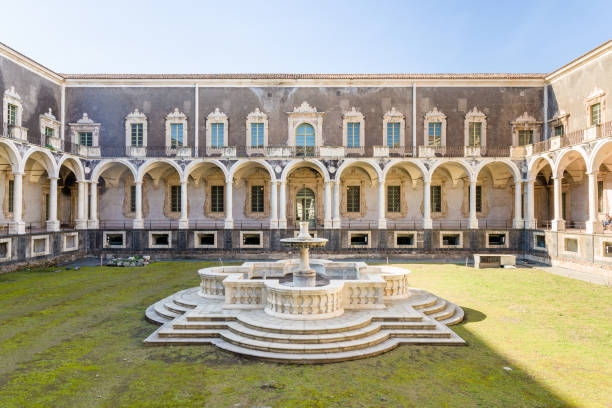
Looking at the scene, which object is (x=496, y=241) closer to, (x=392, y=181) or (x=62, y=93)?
(x=392, y=181)

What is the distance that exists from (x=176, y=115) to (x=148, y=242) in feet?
30.4

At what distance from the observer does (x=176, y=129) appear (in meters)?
25.8

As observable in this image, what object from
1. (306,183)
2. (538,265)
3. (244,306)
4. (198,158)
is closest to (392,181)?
(306,183)

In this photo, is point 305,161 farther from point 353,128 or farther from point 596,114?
point 596,114

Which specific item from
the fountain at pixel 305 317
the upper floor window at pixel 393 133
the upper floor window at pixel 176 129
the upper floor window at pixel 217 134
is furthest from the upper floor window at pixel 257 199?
the fountain at pixel 305 317

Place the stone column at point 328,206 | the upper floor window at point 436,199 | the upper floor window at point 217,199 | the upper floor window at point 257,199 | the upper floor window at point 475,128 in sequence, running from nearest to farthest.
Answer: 1. the stone column at point 328,206
2. the upper floor window at point 475,128
3. the upper floor window at point 436,199
4. the upper floor window at point 217,199
5. the upper floor window at point 257,199

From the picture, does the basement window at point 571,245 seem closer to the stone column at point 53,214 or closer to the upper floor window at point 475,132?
the upper floor window at point 475,132

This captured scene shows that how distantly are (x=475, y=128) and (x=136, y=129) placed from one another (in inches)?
962

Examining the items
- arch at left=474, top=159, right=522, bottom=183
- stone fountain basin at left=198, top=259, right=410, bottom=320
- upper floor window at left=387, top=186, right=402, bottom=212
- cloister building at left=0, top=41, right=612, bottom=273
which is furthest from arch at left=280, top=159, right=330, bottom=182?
stone fountain basin at left=198, top=259, right=410, bottom=320

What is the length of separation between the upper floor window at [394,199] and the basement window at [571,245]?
10.4 meters

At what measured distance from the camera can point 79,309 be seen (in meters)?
11.0

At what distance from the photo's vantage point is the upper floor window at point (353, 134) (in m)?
25.7

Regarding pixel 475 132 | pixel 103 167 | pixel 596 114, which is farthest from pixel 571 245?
pixel 103 167

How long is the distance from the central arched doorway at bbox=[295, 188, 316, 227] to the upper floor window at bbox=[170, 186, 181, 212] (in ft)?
29.2
